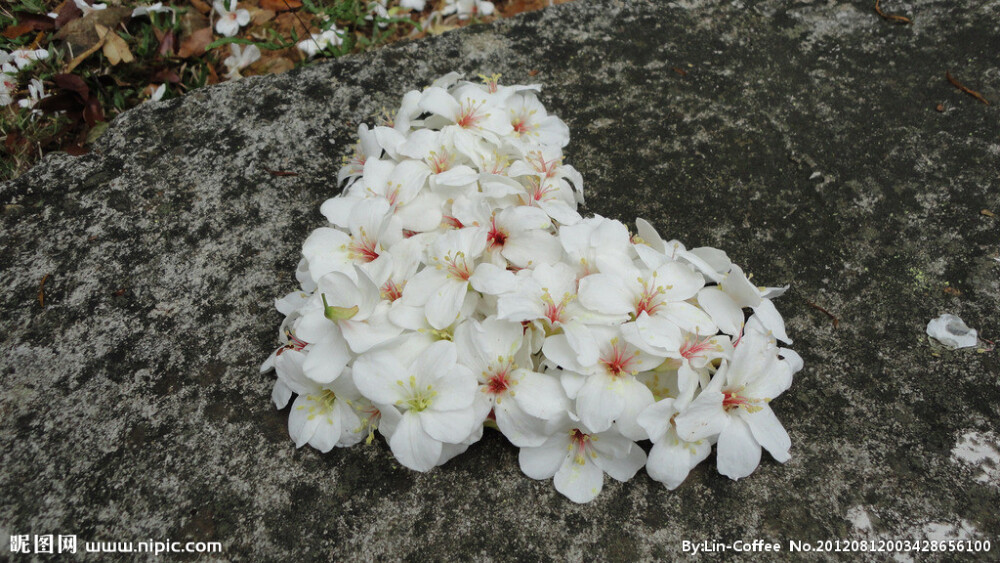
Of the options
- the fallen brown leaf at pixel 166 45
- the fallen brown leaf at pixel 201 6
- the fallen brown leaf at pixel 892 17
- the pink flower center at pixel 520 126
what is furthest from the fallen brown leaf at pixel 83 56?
the fallen brown leaf at pixel 892 17

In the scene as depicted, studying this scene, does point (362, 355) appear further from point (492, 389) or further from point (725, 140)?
point (725, 140)

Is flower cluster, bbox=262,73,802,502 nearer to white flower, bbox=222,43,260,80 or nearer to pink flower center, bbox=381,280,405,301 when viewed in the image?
pink flower center, bbox=381,280,405,301

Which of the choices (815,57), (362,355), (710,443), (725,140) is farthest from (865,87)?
(362,355)

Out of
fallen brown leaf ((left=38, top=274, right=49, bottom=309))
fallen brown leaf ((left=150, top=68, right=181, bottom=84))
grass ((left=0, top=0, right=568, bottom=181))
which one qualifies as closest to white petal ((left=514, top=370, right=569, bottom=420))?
fallen brown leaf ((left=38, top=274, right=49, bottom=309))

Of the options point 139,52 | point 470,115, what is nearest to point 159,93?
point 139,52

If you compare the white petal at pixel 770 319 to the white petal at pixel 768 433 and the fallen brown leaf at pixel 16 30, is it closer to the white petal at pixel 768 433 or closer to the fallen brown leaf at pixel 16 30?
the white petal at pixel 768 433

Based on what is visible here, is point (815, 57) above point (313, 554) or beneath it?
above

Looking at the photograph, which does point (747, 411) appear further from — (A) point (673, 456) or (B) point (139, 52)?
(B) point (139, 52)
